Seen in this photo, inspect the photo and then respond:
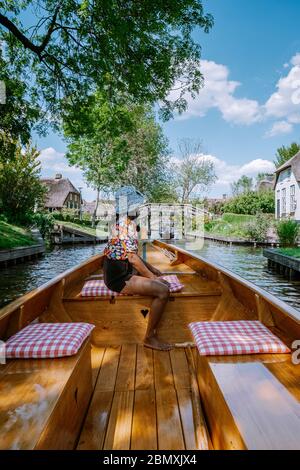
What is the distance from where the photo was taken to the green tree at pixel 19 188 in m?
18.7

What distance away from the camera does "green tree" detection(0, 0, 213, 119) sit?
24.9 ft

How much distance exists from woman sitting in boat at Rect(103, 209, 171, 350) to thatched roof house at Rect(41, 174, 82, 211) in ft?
148

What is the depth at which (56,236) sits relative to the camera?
76.6 feet

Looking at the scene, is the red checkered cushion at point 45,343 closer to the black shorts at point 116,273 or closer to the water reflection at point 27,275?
the black shorts at point 116,273

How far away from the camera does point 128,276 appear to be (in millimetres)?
3053

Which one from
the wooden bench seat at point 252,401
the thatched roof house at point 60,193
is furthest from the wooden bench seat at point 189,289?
the thatched roof house at point 60,193

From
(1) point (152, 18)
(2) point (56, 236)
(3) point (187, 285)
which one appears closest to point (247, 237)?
(2) point (56, 236)

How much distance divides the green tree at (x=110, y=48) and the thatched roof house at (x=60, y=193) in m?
38.0

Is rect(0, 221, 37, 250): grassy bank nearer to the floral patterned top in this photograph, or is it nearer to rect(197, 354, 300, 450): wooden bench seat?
the floral patterned top

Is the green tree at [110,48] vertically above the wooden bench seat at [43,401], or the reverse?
the green tree at [110,48]

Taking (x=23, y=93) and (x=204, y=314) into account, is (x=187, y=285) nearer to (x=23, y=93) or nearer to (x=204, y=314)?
(x=204, y=314)

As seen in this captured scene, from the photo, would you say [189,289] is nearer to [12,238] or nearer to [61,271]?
[61,271]

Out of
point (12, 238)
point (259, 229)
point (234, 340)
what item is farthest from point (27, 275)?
point (259, 229)

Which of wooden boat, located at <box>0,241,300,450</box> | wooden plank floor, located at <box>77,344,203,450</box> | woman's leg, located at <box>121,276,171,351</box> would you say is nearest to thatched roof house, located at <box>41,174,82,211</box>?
wooden boat, located at <box>0,241,300,450</box>
